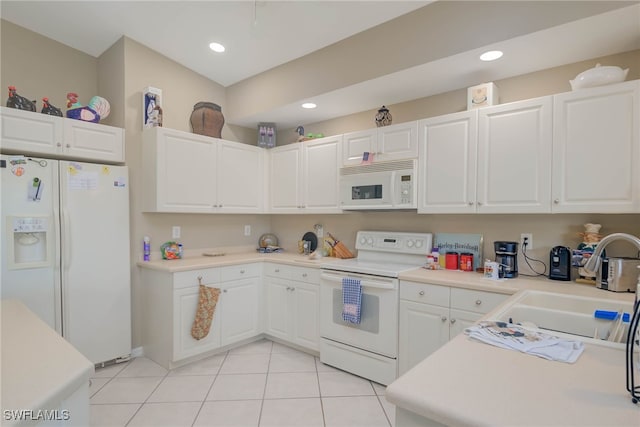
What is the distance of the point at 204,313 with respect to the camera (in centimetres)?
282

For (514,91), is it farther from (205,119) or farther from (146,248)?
(146,248)

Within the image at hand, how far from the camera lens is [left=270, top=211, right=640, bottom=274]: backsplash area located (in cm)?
213

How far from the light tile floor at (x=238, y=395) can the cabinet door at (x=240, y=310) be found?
0.75ft

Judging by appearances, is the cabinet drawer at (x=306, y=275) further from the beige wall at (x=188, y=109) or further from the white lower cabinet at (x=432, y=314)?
the white lower cabinet at (x=432, y=314)

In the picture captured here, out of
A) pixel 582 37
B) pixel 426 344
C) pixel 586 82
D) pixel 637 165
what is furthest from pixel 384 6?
pixel 426 344

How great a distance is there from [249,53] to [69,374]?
2.99 m

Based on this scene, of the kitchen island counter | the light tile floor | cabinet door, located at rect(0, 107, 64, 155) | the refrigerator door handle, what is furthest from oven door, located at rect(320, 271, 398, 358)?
cabinet door, located at rect(0, 107, 64, 155)

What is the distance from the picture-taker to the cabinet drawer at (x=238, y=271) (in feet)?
10.0

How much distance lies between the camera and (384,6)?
2.36 m

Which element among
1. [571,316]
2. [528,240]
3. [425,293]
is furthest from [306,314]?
[571,316]

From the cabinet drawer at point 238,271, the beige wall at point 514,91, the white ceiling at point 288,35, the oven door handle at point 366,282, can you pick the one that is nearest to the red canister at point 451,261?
the oven door handle at point 366,282

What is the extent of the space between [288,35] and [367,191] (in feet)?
5.01

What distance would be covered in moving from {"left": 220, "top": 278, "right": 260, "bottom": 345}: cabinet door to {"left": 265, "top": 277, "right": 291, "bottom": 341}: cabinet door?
12cm

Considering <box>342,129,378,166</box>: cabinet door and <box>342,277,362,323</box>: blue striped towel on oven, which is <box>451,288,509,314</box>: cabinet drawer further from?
<box>342,129,378,166</box>: cabinet door
